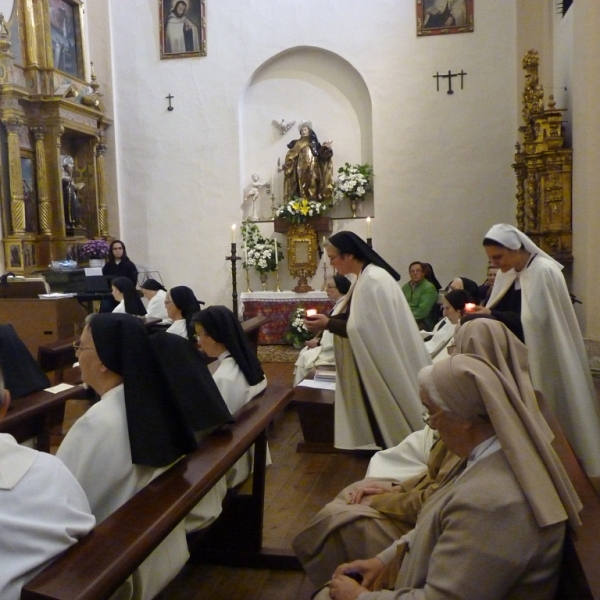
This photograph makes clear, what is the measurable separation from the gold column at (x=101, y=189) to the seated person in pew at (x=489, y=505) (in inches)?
408

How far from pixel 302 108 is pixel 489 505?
10.6 m

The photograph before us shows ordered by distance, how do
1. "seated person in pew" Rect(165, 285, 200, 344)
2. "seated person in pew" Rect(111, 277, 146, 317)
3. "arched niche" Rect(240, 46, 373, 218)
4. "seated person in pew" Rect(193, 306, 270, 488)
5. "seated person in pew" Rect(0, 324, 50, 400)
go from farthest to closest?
"arched niche" Rect(240, 46, 373, 218) < "seated person in pew" Rect(111, 277, 146, 317) < "seated person in pew" Rect(165, 285, 200, 344) < "seated person in pew" Rect(0, 324, 50, 400) < "seated person in pew" Rect(193, 306, 270, 488)

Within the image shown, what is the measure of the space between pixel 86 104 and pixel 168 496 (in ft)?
32.8

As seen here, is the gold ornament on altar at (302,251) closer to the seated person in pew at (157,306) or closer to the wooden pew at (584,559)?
the seated person in pew at (157,306)

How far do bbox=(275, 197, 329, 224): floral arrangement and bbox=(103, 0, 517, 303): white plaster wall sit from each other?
2.53 feet

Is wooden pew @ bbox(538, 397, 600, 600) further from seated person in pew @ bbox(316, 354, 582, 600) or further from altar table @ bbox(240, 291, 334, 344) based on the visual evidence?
altar table @ bbox(240, 291, 334, 344)

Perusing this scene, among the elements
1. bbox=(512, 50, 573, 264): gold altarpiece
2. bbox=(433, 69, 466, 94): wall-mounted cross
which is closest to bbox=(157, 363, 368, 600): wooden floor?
bbox=(512, 50, 573, 264): gold altarpiece

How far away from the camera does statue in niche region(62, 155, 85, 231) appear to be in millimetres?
10594

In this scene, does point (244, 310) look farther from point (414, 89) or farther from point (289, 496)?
point (289, 496)

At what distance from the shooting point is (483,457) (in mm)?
1732

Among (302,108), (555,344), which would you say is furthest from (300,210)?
(555,344)

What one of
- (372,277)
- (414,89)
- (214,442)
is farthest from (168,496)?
(414,89)

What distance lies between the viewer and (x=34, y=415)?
399cm

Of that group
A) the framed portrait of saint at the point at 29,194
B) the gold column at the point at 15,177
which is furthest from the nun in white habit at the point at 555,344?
the framed portrait of saint at the point at 29,194
